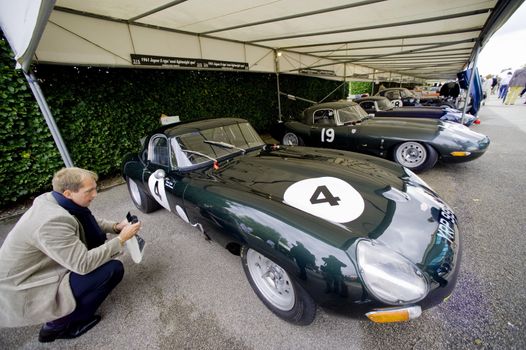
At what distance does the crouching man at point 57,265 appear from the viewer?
1317 millimetres

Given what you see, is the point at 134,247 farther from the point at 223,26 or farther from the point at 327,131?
the point at 223,26

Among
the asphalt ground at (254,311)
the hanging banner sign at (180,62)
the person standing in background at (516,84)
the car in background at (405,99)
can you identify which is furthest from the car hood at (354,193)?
the person standing in background at (516,84)

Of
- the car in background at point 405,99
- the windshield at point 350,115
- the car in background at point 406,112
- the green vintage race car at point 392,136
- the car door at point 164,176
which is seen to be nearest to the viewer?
the car door at point 164,176

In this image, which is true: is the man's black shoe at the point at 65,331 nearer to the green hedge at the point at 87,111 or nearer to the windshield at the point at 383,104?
the green hedge at the point at 87,111

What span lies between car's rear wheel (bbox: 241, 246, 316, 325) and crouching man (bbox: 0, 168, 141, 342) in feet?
3.27

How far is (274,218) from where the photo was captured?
1399 mm

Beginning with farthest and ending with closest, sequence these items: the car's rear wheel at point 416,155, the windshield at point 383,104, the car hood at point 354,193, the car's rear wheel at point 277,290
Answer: the windshield at point 383,104
the car's rear wheel at point 416,155
the car's rear wheel at point 277,290
the car hood at point 354,193

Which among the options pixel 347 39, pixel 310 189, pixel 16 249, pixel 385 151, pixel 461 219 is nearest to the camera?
pixel 16 249

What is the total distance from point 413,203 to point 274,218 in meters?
1.10

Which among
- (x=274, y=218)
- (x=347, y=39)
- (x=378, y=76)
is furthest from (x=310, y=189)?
(x=378, y=76)

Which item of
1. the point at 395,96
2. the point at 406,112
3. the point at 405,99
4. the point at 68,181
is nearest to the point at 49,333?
the point at 68,181

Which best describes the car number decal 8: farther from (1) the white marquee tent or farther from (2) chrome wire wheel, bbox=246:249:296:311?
(2) chrome wire wheel, bbox=246:249:296:311

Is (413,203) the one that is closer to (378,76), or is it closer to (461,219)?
(461,219)

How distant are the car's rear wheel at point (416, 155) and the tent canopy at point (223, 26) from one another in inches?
79.2
